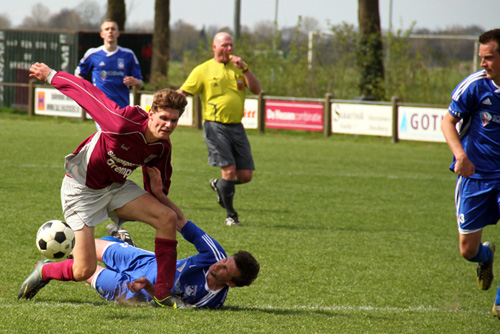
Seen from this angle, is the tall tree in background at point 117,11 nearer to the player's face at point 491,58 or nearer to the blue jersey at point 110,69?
the blue jersey at point 110,69

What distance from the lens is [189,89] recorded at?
8.45 m

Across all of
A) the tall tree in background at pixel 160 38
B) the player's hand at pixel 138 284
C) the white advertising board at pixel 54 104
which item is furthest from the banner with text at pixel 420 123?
the player's hand at pixel 138 284

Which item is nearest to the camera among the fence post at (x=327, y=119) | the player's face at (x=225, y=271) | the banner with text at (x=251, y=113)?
the player's face at (x=225, y=271)

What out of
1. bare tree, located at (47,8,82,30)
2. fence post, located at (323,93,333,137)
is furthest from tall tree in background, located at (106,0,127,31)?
bare tree, located at (47,8,82,30)

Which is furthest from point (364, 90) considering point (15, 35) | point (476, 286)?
point (476, 286)

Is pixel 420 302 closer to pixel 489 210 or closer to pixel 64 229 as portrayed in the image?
pixel 489 210

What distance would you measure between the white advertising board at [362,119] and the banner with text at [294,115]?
0.56m

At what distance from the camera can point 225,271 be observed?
15.2ft

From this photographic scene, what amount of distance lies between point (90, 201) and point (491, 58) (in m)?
3.05

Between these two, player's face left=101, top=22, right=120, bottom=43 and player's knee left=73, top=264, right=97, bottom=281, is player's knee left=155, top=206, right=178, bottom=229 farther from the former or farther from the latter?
player's face left=101, top=22, right=120, bottom=43

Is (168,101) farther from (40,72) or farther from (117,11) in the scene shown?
(117,11)

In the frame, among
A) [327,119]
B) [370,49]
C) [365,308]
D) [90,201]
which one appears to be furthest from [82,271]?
[370,49]

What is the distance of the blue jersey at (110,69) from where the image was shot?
413 inches

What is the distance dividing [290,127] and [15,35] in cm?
1379
